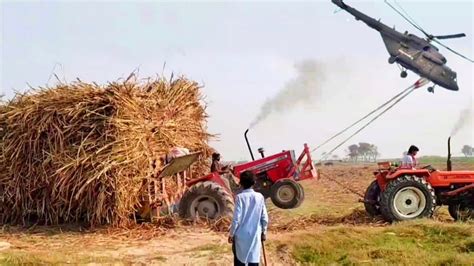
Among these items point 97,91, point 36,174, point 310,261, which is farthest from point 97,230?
point 310,261

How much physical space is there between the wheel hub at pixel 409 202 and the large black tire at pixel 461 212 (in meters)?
0.74

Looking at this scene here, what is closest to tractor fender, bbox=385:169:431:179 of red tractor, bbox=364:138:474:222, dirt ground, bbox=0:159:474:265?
red tractor, bbox=364:138:474:222

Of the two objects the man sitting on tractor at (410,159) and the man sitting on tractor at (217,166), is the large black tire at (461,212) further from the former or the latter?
the man sitting on tractor at (217,166)

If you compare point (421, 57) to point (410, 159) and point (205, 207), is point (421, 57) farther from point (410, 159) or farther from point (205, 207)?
point (205, 207)

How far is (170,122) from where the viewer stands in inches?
A: 505

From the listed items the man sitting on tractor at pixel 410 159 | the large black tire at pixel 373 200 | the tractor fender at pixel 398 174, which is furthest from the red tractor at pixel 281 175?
the man sitting on tractor at pixel 410 159

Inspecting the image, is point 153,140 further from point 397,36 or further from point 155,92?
point 397,36

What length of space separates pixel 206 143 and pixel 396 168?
17.1 ft

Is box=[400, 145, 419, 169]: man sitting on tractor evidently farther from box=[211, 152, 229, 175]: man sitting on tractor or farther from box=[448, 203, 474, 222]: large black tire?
box=[211, 152, 229, 175]: man sitting on tractor

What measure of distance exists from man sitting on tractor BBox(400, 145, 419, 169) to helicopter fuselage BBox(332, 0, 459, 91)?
2865 mm

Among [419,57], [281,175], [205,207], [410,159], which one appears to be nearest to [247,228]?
[205,207]

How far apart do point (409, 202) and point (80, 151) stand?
6.18 m

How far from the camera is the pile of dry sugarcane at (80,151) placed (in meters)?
10.9

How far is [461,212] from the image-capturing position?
11266mm
